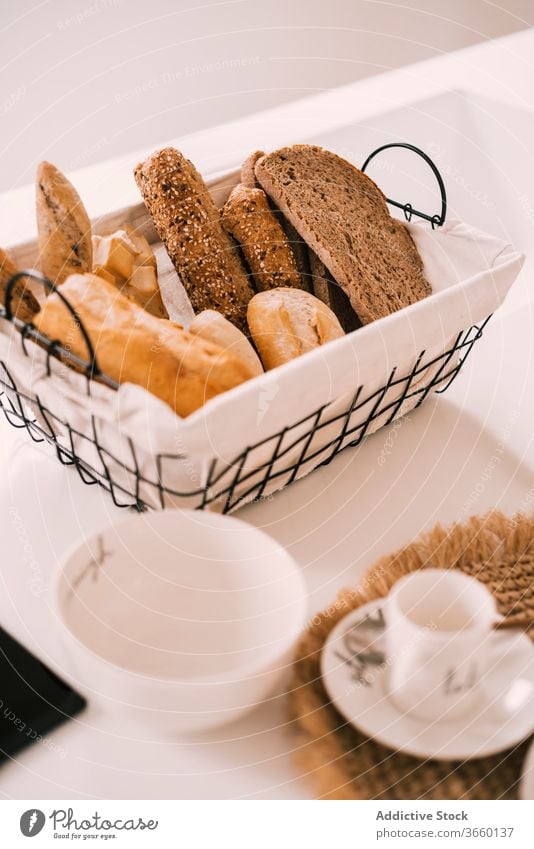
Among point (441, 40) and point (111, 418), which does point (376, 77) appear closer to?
point (441, 40)

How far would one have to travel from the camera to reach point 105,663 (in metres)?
0.32

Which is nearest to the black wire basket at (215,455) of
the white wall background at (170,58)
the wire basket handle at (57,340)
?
the wire basket handle at (57,340)

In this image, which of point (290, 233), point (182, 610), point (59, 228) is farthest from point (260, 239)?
point (182, 610)

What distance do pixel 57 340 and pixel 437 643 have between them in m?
0.24

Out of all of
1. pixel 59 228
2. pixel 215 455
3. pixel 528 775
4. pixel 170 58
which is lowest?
pixel 528 775

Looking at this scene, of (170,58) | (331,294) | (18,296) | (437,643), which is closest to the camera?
(437,643)

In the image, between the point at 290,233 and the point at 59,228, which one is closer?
the point at 59,228

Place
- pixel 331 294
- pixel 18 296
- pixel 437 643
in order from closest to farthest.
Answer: pixel 437 643, pixel 18 296, pixel 331 294

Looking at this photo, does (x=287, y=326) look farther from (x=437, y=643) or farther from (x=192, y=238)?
(x=437, y=643)

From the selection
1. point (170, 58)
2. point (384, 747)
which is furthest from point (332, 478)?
point (170, 58)

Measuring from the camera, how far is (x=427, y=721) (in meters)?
0.34

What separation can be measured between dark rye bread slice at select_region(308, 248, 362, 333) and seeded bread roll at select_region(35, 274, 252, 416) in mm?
162

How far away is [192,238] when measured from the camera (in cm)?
53

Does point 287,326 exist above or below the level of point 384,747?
above
